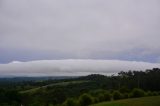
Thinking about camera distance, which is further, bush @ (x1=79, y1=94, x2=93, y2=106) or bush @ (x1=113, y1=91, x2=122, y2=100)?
bush @ (x1=113, y1=91, x2=122, y2=100)

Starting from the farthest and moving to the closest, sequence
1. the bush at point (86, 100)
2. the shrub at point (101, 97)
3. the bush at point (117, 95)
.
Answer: the bush at point (117, 95) → the shrub at point (101, 97) → the bush at point (86, 100)

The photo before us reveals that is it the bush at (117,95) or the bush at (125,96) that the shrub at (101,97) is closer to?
the bush at (117,95)

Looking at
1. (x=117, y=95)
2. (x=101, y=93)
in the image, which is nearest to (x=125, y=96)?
(x=117, y=95)

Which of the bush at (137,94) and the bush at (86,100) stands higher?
the bush at (137,94)

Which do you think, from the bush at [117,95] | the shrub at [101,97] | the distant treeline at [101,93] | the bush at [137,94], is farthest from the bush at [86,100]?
the bush at [137,94]

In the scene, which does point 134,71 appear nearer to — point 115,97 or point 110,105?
point 115,97

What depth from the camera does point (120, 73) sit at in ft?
471

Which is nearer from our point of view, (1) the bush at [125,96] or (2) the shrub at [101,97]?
(2) the shrub at [101,97]

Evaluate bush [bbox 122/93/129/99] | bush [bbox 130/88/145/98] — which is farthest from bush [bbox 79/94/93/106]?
bush [bbox 130/88/145/98]

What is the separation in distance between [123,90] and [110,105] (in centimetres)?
2752

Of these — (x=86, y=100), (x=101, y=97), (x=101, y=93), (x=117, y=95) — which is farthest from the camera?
(x=101, y=93)

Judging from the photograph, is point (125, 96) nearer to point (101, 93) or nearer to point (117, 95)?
point (117, 95)

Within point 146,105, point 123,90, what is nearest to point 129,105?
point 146,105

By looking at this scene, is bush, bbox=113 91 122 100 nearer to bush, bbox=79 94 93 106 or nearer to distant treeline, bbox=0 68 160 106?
distant treeline, bbox=0 68 160 106
